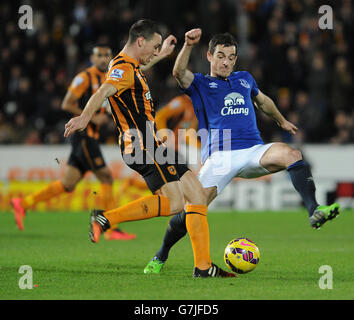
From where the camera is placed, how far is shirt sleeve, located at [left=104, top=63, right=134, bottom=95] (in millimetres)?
6094

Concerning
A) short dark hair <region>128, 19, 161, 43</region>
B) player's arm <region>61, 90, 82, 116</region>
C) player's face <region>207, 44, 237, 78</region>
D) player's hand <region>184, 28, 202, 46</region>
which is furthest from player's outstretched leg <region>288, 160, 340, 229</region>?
player's arm <region>61, 90, 82, 116</region>

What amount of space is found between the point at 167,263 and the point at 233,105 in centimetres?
174

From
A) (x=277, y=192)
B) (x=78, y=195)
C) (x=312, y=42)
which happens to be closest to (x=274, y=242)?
(x=277, y=192)

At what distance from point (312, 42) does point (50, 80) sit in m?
6.24

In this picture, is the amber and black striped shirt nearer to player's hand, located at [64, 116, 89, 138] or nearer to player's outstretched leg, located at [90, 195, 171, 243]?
player's outstretched leg, located at [90, 195, 171, 243]

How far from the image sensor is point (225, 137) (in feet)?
23.2

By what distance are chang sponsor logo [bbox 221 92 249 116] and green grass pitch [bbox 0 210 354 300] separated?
1517 mm

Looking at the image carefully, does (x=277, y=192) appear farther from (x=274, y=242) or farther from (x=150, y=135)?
(x=150, y=135)

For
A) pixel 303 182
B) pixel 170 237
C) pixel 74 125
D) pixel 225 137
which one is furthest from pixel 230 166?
pixel 74 125

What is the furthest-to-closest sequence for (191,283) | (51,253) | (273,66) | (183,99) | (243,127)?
(273,66) < (183,99) < (51,253) < (243,127) < (191,283)

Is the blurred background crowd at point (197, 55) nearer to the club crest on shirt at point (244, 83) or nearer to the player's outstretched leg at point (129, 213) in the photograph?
the club crest on shirt at point (244, 83)

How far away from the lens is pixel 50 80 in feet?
58.0

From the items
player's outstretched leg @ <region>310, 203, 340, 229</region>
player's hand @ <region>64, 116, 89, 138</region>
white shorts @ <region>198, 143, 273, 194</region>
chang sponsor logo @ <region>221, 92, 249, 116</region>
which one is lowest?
player's outstretched leg @ <region>310, 203, 340, 229</region>

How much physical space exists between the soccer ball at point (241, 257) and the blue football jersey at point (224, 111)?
3.33 ft
